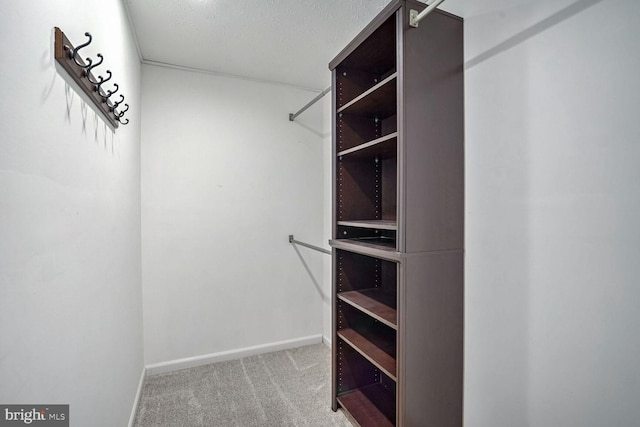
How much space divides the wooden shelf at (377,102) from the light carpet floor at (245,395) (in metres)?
1.84

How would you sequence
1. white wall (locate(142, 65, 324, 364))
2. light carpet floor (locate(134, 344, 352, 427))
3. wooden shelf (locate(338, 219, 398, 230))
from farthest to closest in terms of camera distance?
white wall (locate(142, 65, 324, 364)), light carpet floor (locate(134, 344, 352, 427)), wooden shelf (locate(338, 219, 398, 230))

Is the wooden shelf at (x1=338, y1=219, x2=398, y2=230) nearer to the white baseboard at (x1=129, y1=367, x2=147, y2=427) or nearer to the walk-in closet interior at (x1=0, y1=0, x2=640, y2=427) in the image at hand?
the walk-in closet interior at (x1=0, y1=0, x2=640, y2=427)

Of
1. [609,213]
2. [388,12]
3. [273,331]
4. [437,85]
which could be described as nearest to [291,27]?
[388,12]

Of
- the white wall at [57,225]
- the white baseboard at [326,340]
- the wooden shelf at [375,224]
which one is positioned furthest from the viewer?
the white baseboard at [326,340]

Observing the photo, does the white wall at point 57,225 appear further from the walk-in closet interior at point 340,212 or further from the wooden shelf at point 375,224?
the wooden shelf at point 375,224

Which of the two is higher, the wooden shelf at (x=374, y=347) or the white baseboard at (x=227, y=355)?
the wooden shelf at (x=374, y=347)

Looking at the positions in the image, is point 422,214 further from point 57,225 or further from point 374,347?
point 57,225

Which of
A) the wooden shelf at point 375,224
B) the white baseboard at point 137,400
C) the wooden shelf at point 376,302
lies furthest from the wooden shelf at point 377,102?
the white baseboard at point 137,400

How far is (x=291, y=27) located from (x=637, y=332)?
7.02 ft

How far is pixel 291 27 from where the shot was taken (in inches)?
76.5

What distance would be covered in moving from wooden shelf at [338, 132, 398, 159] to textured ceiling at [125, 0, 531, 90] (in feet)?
2.18

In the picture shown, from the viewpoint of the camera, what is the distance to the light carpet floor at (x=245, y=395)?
187 cm

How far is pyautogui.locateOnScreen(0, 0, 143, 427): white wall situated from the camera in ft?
2.14

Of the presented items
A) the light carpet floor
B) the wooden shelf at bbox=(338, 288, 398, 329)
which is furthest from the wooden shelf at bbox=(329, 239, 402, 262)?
the light carpet floor
